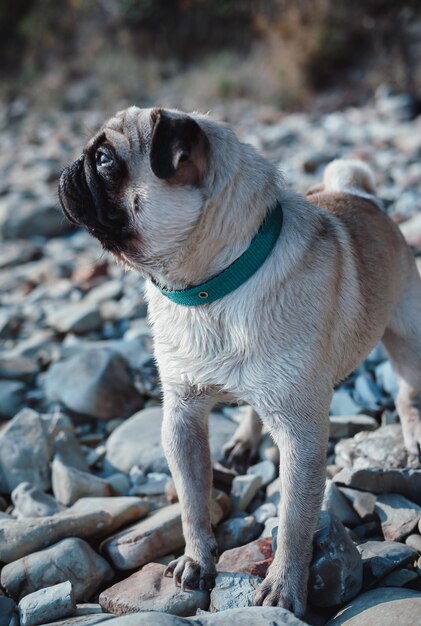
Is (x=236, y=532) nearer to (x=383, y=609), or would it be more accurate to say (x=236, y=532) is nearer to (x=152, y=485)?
(x=152, y=485)

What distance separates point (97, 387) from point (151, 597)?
2.18m

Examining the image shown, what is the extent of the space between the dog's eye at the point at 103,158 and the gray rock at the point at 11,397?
280 centimetres

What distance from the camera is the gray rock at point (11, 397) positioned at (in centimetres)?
534

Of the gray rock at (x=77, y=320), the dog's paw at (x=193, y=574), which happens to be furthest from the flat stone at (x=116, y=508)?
the gray rock at (x=77, y=320)

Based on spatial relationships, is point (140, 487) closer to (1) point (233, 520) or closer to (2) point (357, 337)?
(1) point (233, 520)

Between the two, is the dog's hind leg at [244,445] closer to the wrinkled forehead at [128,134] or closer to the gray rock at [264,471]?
the gray rock at [264,471]

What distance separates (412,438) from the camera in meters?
4.06

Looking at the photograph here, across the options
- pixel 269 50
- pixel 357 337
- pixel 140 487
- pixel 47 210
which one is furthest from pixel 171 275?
pixel 269 50

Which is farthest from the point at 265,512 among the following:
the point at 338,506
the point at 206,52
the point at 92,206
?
the point at 206,52

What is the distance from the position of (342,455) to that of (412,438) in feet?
1.28

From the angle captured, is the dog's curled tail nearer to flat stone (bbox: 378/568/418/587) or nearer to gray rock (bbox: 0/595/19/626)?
flat stone (bbox: 378/568/418/587)

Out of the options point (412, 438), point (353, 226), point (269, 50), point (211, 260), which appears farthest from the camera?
point (269, 50)

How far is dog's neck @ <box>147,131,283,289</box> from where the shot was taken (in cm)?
295

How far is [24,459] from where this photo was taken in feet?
14.0
